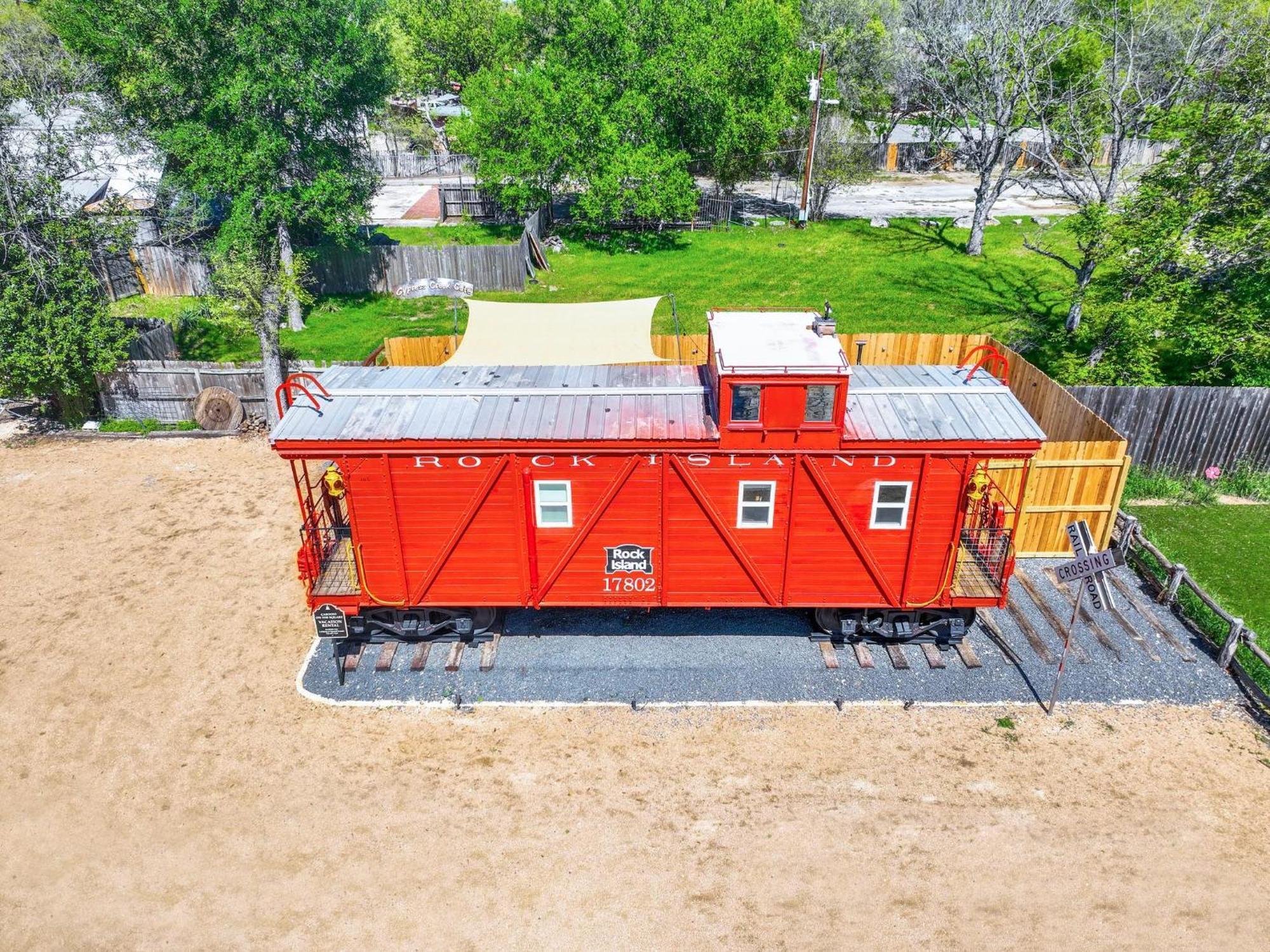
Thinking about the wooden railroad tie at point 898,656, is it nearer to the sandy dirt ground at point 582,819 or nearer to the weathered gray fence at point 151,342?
the sandy dirt ground at point 582,819

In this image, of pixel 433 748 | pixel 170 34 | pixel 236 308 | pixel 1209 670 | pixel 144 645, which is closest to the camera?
pixel 433 748

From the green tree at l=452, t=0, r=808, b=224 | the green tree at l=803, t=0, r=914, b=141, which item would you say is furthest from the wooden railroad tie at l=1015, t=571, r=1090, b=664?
the green tree at l=803, t=0, r=914, b=141

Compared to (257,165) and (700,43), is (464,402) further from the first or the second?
(700,43)

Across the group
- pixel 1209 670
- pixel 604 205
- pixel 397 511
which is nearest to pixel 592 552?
pixel 397 511

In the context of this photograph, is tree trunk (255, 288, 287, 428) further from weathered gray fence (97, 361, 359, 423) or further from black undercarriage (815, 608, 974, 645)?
black undercarriage (815, 608, 974, 645)

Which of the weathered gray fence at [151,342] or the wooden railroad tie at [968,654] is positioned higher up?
the weathered gray fence at [151,342]

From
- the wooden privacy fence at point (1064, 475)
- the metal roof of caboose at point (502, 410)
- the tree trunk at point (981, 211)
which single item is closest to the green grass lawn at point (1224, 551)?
the wooden privacy fence at point (1064, 475)
